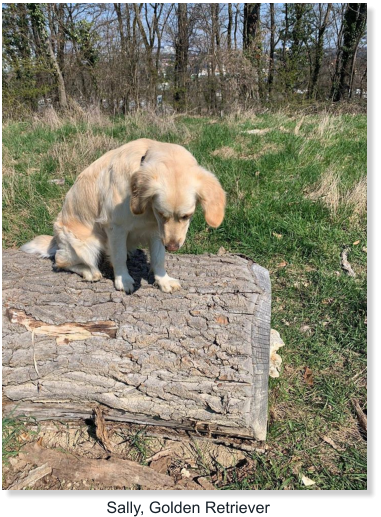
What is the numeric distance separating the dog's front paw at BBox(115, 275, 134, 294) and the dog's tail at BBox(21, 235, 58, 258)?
0.91 m

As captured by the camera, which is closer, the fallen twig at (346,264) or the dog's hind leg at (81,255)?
the dog's hind leg at (81,255)

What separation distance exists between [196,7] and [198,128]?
40.1 ft

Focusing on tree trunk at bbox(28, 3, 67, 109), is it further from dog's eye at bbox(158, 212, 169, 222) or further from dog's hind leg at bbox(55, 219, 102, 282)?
dog's eye at bbox(158, 212, 169, 222)

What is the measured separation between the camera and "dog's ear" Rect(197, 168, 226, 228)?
2.49 metres

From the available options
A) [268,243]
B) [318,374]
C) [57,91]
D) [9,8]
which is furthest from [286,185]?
[9,8]

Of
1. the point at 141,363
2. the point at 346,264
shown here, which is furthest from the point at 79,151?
the point at 141,363

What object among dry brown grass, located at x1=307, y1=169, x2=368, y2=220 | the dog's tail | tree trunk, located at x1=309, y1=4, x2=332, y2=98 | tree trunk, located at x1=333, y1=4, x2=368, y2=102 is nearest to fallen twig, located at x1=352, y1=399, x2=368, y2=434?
dry brown grass, located at x1=307, y1=169, x2=368, y2=220

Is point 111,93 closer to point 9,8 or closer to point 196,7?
point 9,8

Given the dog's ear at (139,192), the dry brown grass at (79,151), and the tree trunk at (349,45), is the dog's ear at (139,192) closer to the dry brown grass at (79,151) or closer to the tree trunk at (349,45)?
the dry brown grass at (79,151)

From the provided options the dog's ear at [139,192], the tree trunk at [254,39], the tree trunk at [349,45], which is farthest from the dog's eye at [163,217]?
the tree trunk at [349,45]

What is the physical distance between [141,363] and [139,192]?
3.70 feet

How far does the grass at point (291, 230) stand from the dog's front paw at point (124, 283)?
3.87 ft

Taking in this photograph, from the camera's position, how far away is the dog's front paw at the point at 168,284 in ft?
9.41

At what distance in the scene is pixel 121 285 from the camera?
2.93 metres
